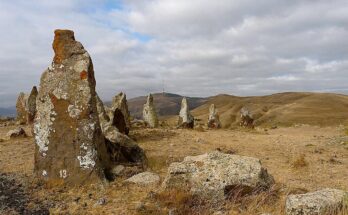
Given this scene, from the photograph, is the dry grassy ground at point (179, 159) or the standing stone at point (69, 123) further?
the standing stone at point (69, 123)

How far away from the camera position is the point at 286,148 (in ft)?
71.0

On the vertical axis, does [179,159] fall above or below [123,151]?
below

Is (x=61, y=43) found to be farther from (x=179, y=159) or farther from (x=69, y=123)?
(x=179, y=159)

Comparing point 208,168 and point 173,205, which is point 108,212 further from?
point 208,168

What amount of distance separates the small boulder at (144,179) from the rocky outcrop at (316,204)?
151 inches

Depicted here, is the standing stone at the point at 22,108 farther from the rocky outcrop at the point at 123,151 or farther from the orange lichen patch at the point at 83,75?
the orange lichen patch at the point at 83,75

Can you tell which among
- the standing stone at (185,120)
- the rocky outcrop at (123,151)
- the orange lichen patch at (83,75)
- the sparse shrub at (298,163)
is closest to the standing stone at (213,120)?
the standing stone at (185,120)

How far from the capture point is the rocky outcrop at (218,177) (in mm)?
10258

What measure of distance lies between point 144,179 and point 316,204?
469 centimetres

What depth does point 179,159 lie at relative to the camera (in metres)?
16.3

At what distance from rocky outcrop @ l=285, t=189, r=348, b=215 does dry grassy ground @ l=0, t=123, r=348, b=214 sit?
534 millimetres

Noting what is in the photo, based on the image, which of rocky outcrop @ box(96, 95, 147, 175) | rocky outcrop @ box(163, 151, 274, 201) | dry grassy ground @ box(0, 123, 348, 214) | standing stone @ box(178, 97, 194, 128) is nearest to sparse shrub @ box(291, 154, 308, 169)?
dry grassy ground @ box(0, 123, 348, 214)

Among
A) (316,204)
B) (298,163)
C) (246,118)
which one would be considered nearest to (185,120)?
(246,118)

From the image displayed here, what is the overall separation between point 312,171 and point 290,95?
18261 centimetres
